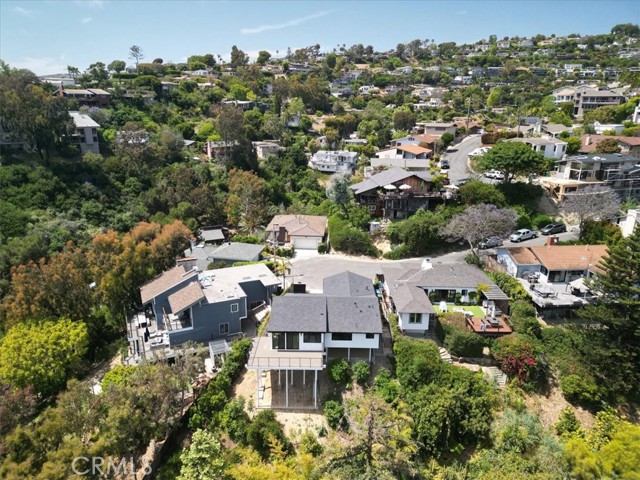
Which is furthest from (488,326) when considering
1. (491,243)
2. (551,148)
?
(551,148)

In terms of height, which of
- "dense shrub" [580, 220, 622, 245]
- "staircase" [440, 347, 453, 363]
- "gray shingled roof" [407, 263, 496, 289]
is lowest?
"staircase" [440, 347, 453, 363]

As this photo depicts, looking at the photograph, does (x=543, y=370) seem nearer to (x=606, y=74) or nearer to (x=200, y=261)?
(x=200, y=261)

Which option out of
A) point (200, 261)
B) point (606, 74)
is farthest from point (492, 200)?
point (606, 74)

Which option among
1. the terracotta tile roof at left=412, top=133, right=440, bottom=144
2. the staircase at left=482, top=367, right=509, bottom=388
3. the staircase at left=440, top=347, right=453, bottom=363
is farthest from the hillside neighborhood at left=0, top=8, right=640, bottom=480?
the terracotta tile roof at left=412, top=133, right=440, bottom=144

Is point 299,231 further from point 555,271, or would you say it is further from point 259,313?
point 555,271

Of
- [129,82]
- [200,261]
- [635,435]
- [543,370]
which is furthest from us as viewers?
[129,82]

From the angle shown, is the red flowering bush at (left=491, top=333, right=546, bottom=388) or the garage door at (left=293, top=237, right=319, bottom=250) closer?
the red flowering bush at (left=491, top=333, right=546, bottom=388)

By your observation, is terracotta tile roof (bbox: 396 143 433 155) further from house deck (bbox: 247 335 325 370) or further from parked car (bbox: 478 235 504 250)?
house deck (bbox: 247 335 325 370)
